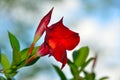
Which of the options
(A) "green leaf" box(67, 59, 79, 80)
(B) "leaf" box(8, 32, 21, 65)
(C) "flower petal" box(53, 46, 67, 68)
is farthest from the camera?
(A) "green leaf" box(67, 59, 79, 80)

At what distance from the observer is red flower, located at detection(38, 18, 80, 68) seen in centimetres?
128

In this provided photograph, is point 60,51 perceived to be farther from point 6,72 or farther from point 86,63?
point 86,63

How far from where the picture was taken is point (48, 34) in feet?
4.21

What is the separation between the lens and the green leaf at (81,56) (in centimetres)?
204

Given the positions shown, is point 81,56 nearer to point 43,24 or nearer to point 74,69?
point 74,69

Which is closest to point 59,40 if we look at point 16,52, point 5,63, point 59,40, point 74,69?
point 59,40

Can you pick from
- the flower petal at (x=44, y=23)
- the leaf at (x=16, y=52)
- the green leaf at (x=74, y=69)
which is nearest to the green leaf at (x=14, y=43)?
the leaf at (x=16, y=52)

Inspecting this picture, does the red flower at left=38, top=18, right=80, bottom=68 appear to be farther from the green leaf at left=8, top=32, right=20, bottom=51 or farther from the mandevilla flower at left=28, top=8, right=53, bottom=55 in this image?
the green leaf at left=8, top=32, right=20, bottom=51

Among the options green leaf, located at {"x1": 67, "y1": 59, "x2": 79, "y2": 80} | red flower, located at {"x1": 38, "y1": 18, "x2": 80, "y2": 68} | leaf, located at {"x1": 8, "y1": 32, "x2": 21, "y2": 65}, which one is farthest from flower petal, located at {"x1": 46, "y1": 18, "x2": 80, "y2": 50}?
green leaf, located at {"x1": 67, "y1": 59, "x2": 79, "y2": 80}

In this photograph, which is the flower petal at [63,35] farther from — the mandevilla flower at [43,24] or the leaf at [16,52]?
the leaf at [16,52]

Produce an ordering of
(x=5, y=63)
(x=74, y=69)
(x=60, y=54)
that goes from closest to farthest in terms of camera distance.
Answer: (x=60, y=54)
(x=5, y=63)
(x=74, y=69)

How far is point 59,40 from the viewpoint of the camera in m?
1.30

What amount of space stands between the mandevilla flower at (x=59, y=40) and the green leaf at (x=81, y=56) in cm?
71

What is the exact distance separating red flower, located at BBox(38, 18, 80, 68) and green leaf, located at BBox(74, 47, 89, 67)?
0.71 m
